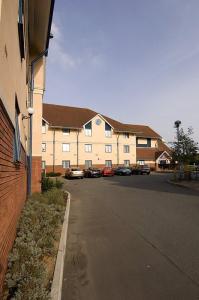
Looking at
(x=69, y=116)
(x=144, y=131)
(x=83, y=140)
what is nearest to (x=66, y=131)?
(x=83, y=140)

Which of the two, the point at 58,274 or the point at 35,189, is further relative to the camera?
the point at 35,189

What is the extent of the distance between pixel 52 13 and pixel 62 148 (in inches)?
1403

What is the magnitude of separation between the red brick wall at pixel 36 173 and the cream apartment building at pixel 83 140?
2794cm

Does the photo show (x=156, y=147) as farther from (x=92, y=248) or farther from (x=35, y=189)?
(x=92, y=248)

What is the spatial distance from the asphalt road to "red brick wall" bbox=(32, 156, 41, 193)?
4.76m

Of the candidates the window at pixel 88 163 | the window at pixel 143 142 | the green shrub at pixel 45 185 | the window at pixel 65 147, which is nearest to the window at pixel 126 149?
the window at pixel 143 142

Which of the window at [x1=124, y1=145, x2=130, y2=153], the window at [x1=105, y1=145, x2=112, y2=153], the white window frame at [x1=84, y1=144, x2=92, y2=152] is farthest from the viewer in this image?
the window at [x1=124, y1=145, x2=130, y2=153]

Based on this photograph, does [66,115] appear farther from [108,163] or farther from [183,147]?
[183,147]

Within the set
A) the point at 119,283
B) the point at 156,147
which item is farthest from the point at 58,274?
the point at 156,147

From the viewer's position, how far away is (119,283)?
511 cm

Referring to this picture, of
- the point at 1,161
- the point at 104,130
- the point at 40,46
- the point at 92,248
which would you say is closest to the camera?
the point at 1,161

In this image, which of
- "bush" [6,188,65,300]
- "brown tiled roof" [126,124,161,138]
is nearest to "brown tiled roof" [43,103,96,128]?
"brown tiled roof" [126,124,161,138]

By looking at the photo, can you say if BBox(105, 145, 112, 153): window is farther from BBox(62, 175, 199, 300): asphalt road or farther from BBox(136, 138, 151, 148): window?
BBox(62, 175, 199, 300): asphalt road

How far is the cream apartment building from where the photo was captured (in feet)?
150
